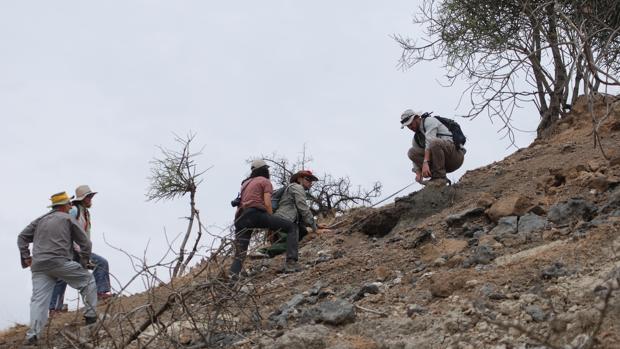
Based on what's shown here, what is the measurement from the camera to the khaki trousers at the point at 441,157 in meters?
9.45

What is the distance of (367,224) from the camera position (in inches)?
388

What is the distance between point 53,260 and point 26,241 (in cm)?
51

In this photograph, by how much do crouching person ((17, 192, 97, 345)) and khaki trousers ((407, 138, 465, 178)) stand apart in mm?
3838

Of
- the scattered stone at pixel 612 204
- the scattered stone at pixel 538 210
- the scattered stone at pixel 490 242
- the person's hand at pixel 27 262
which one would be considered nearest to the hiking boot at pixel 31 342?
the person's hand at pixel 27 262

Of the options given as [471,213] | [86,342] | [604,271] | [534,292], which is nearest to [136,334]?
[86,342]

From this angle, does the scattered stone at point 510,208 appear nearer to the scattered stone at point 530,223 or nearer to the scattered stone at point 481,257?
the scattered stone at point 530,223

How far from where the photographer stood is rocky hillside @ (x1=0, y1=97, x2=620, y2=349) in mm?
5398

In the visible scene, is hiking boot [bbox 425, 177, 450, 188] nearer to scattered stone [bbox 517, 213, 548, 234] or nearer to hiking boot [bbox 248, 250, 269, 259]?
hiking boot [bbox 248, 250, 269, 259]

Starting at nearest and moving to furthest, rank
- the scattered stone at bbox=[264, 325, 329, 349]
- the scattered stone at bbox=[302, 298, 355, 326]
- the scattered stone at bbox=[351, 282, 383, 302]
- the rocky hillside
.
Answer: the rocky hillside, the scattered stone at bbox=[264, 325, 329, 349], the scattered stone at bbox=[302, 298, 355, 326], the scattered stone at bbox=[351, 282, 383, 302]

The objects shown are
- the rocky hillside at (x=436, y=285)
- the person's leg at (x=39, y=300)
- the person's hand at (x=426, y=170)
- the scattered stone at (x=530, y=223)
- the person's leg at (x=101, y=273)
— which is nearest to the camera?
the rocky hillside at (x=436, y=285)

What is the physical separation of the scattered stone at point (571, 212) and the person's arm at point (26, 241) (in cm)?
465

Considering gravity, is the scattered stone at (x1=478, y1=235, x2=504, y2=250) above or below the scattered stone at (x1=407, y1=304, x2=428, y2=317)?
above

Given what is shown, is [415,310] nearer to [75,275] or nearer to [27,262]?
[75,275]

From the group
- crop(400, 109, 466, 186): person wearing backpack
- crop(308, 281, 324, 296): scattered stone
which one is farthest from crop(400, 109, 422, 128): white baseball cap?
crop(308, 281, 324, 296): scattered stone
